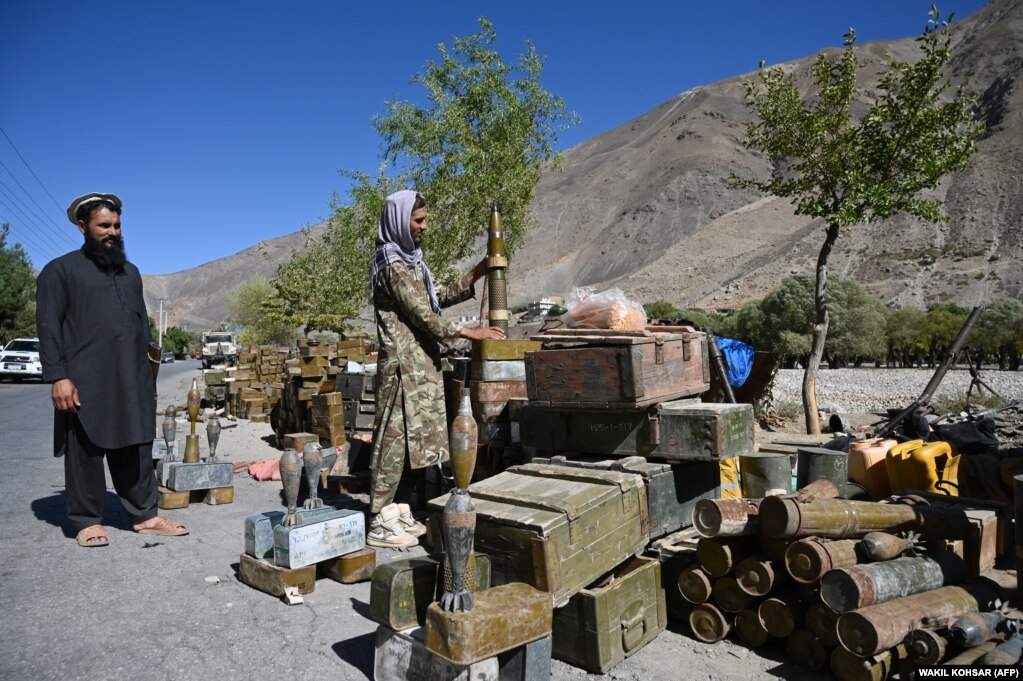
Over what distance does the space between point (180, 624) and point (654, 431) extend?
282 centimetres

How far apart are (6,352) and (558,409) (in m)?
26.5

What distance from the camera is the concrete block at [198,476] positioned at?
18.3ft

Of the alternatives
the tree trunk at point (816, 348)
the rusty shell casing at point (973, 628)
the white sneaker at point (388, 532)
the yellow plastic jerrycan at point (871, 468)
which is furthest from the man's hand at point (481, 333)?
the tree trunk at point (816, 348)

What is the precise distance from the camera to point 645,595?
3.31 m

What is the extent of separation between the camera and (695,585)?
11.0 feet

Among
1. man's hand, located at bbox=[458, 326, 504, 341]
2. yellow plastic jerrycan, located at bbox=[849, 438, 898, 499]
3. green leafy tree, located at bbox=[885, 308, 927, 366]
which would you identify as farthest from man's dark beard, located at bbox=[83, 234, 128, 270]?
green leafy tree, located at bbox=[885, 308, 927, 366]

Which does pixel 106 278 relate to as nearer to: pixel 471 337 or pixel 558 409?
pixel 471 337

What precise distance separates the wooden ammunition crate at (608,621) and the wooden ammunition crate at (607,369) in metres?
1.17

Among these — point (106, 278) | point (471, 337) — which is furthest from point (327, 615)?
point (106, 278)

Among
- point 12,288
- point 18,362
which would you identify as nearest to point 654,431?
point 18,362

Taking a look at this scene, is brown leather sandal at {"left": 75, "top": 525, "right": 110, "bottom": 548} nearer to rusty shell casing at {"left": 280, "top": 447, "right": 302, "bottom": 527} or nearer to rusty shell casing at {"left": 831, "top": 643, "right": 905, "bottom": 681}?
rusty shell casing at {"left": 280, "top": 447, "right": 302, "bottom": 527}

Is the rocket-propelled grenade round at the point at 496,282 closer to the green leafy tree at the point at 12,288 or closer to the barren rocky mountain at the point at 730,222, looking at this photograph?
the barren rocky mountain at the point at 730,222

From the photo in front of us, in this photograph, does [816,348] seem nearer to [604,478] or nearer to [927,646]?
[604,478]

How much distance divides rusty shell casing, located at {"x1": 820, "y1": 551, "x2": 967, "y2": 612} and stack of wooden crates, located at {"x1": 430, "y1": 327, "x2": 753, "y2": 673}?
884 mm
